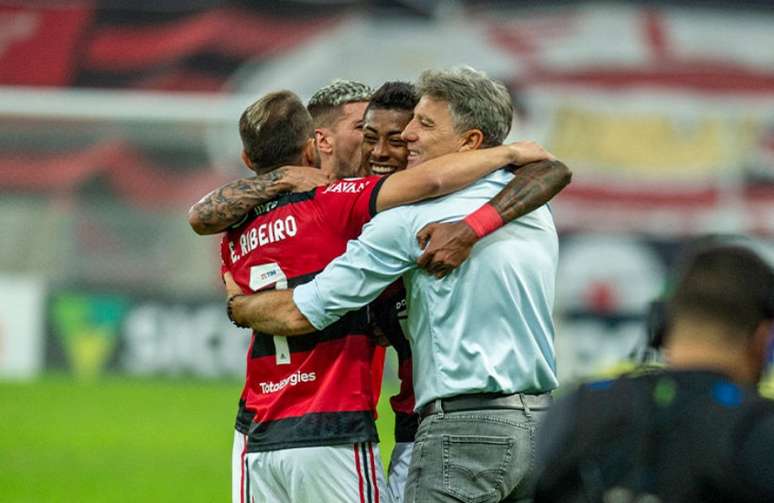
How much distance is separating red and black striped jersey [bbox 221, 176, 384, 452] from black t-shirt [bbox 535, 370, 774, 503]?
1.68m

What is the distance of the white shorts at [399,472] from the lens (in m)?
4.86

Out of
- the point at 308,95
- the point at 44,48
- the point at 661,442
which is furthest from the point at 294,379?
the point at 44,48

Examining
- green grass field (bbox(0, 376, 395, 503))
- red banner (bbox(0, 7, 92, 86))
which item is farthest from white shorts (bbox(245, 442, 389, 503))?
red banner (bbox(0, 7, 92, 86))

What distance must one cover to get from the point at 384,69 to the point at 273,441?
23.2m

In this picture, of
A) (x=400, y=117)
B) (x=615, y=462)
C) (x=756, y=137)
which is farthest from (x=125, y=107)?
(x=615, y=462)

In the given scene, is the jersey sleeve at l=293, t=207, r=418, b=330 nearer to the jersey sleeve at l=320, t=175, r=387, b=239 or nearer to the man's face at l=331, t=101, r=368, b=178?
the jersey sleeve at l=320, t=175, r=387, b=239

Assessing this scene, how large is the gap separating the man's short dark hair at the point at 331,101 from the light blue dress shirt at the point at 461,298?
1.04m

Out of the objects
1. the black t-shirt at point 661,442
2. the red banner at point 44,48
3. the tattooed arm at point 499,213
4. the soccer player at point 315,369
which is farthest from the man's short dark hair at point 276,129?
the red banner at point 44,48

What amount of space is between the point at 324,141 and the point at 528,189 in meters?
1.17

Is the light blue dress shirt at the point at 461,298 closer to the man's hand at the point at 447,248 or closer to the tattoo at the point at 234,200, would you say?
the man's hand at the point at 447,248

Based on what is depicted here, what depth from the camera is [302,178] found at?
4.61 metres

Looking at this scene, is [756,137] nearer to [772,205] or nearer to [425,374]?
[772,205]

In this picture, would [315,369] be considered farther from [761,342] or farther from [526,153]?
[761,342]

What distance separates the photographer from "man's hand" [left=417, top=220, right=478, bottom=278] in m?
4.16
